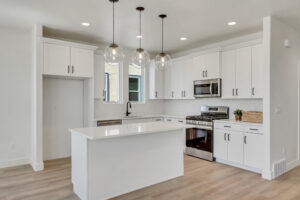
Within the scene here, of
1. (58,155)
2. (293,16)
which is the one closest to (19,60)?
(58,155)

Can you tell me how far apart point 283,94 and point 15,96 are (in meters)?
5.35

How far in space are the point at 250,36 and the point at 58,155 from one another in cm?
512

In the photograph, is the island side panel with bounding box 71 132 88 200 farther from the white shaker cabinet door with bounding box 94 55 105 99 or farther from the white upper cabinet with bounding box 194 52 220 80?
the white upper cabinet with bounding box 194 52 220 80

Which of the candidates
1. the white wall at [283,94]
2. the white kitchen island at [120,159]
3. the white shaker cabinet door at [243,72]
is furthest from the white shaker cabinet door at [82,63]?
the white wall at [283,94]

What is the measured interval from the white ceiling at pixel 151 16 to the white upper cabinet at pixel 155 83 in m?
1.49

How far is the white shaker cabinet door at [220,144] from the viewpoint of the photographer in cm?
431

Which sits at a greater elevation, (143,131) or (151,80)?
(151,80)

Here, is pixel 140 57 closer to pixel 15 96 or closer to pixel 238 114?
pixel 238 114

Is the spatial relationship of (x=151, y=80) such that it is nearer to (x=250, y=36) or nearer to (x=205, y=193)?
(x=250, y=36)

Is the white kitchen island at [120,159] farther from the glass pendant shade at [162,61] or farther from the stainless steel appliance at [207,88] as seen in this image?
the stainless steel appliance at [207,88]

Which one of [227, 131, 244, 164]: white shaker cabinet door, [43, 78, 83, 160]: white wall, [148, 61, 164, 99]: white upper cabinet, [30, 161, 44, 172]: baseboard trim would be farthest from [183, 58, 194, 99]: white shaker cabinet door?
[30, 161, 44, 172]: baseboard trim

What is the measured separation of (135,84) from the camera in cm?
604

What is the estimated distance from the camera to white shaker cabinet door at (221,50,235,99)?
451 cm

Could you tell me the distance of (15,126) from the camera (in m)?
4.24
